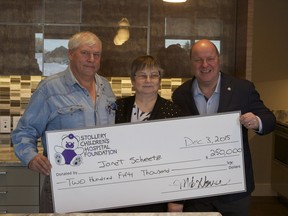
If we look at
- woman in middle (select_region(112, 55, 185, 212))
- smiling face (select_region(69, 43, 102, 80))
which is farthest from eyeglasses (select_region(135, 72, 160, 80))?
smiling face (select_region(69, 43, 102, 80))

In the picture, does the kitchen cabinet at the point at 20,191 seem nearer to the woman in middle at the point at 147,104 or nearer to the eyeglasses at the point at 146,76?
the woman in middle at the point at 147,104

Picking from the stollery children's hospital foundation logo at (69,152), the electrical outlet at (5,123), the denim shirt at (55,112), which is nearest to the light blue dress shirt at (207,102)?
the denim shirt at (55,112)

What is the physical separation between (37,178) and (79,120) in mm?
1045

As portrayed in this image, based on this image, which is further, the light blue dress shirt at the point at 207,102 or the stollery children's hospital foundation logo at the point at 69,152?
the light blue dress shirt at the point at 207,102

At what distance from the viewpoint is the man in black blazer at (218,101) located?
2.52 meters

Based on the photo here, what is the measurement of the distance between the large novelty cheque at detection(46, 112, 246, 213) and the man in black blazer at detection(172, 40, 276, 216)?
0.64ft

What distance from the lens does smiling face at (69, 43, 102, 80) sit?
237 cm

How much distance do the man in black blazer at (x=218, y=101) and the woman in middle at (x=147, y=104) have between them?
201 millimetres

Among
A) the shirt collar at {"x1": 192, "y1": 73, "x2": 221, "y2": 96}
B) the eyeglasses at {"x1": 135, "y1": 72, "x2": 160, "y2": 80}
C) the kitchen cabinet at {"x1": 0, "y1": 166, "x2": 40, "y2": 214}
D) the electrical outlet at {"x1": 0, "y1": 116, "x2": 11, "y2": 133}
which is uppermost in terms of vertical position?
the eyeglasses at {"x1": 135, "y1": 72, "x2": 160, "y2": 80}

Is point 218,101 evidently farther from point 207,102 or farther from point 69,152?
point 69,152

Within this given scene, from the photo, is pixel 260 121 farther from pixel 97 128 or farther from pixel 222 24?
pixel 222 24

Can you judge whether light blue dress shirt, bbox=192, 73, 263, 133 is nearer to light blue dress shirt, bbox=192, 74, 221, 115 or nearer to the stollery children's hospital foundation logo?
light blue dress shirt, bbox=192, 74, 221, 115

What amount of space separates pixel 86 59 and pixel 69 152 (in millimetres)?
502

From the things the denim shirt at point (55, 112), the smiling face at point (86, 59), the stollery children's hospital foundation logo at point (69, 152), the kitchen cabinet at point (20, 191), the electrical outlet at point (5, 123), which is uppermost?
the smiling face at point (86, 59)
